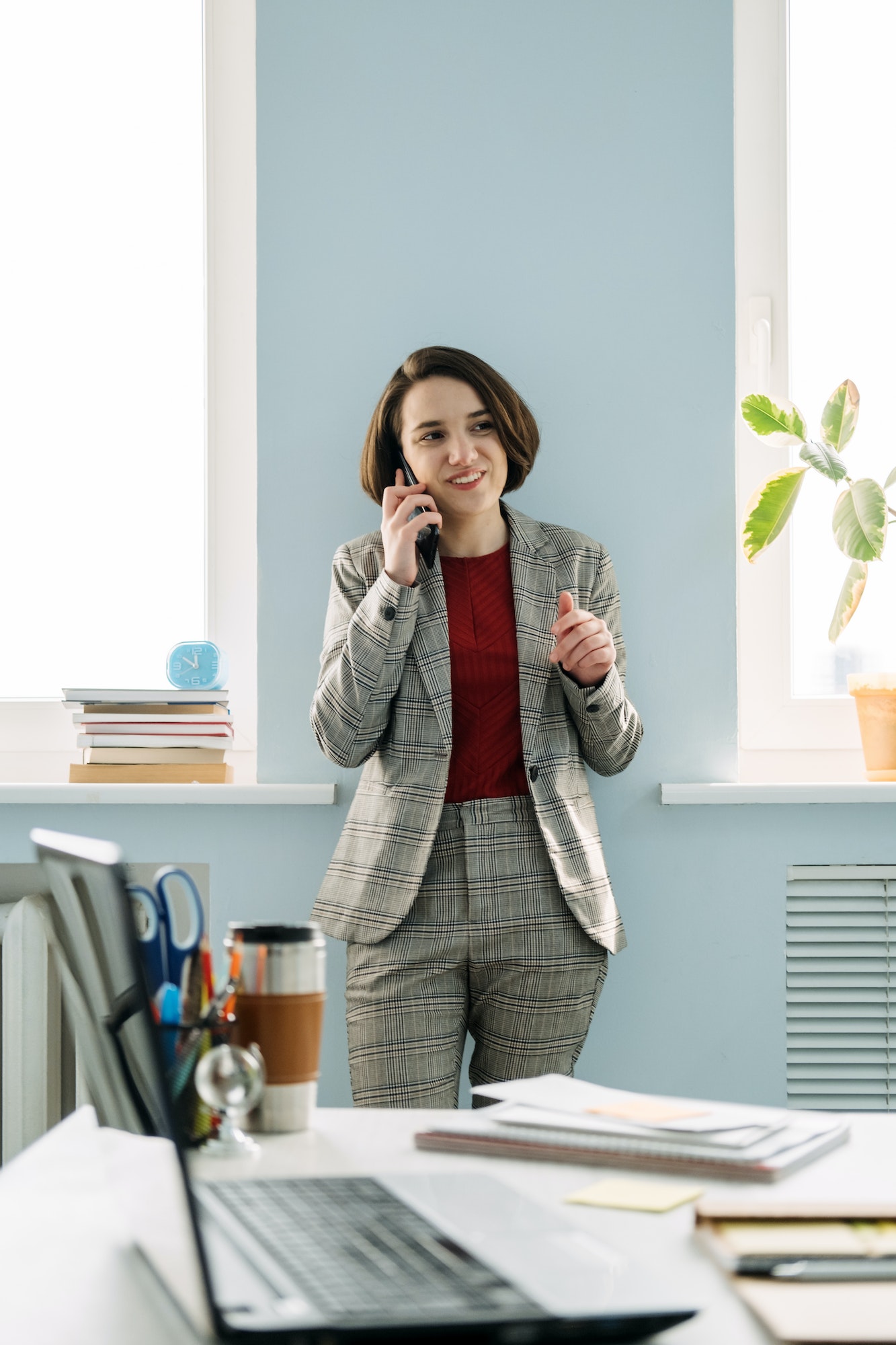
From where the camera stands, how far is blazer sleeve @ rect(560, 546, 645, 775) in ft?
6.08

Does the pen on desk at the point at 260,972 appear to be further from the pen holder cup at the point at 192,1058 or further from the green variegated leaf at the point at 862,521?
the green variegated leaf at the point at 862,521

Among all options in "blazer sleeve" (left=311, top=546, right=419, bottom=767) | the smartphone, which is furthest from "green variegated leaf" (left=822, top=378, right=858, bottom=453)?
"blazer sleeve" (left=311, top=546, right=419, bottom=767)

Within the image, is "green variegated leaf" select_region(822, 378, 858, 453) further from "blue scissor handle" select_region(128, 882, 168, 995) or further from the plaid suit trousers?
"blue scissor handle" select_region(128, 882, 168, 995)

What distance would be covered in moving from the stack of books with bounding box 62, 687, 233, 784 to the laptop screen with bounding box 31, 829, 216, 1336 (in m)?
1.31

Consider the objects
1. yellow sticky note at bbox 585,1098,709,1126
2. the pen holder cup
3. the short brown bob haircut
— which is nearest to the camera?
the pen holder cup

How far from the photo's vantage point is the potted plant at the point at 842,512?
7.04ft

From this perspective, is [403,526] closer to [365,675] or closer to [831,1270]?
[365,675]

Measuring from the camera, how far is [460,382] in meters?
1.99

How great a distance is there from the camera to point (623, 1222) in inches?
31.9

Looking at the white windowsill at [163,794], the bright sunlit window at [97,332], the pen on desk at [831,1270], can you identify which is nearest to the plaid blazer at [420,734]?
the white windowsill at [163,794]

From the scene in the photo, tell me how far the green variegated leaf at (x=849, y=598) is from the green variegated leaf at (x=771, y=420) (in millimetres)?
257

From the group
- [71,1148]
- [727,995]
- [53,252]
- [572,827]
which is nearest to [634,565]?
[572,827]

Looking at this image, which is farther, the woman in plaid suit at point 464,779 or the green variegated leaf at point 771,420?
the green variegated leaf at point 771,420

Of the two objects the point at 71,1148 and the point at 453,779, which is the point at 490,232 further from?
the point at 71,1148
